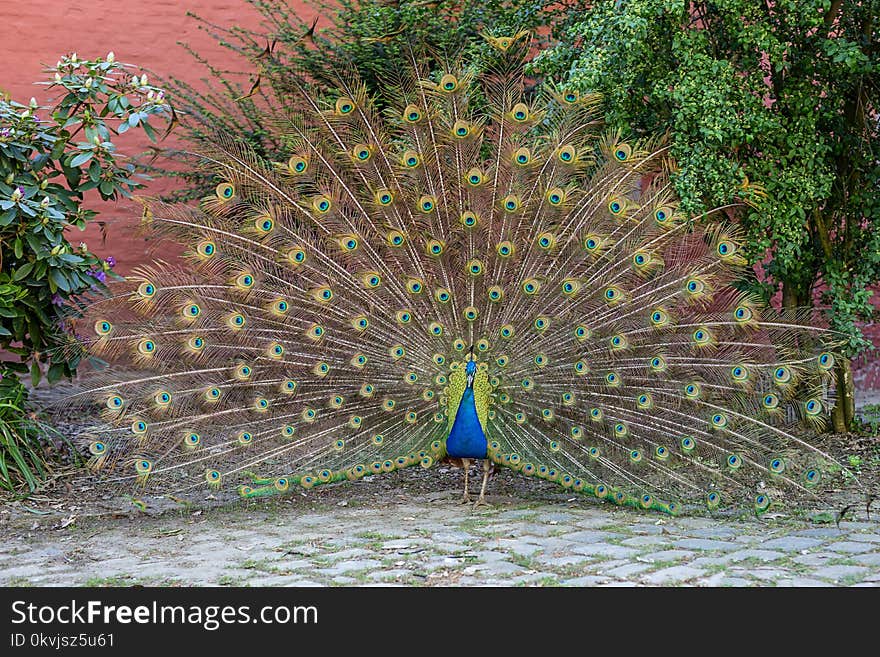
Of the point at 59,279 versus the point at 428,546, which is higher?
Result: the point at 59,279

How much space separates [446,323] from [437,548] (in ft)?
4.58

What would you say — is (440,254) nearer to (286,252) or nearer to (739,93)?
(286,252)

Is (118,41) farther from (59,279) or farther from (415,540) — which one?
(415,540)

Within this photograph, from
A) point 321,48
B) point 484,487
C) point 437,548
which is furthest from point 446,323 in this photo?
point 321,48

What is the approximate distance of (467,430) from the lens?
17.1 feet

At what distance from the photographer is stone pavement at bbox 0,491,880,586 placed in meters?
4.03

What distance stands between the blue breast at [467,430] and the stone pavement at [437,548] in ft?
1.23

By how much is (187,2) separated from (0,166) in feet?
12.1

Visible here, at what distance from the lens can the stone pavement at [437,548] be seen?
13.2 ft

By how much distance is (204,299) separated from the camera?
5277 millimetres

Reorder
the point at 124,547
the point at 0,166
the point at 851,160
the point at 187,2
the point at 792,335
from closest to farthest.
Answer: the point at 124,547 → the point at 792,335 → the point at 0,166 → the point at 851,160 → the point at 187,2

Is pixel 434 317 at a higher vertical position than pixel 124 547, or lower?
higher

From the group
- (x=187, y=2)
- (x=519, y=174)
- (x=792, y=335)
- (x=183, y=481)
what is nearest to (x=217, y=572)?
(x=183, y=481)

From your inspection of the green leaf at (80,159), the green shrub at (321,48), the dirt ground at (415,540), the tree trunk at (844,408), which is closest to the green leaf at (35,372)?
the dirt ground at (415,540)
